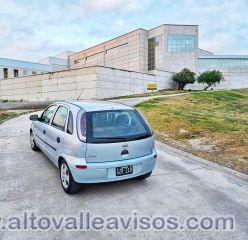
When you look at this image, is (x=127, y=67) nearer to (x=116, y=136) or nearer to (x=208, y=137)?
(x=208, y=137)

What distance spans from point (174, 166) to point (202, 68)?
5218cm

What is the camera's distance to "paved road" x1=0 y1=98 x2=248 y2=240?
366 centimetres

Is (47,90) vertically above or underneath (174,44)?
underneath

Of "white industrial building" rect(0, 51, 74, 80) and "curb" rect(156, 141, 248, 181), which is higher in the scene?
"white industrial building" rect(0, 51, 74, 80)

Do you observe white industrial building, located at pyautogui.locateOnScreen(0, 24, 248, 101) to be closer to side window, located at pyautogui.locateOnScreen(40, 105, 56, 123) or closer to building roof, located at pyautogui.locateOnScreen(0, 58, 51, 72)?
building roof, located at pyautogui.locateOnScreen(0, 58, 51, 72)

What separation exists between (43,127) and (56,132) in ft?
3.56

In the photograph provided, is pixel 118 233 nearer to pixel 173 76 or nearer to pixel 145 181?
pixel 145 181

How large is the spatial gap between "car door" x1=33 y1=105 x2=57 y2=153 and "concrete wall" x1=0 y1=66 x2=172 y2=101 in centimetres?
2377

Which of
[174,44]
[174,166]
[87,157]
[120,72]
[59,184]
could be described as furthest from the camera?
[174,44]

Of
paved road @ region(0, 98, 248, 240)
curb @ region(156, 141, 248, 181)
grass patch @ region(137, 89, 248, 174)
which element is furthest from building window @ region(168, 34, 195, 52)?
paved road @ region(0, 98, 248, 240)

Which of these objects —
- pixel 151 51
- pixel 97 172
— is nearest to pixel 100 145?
pixel 97 172

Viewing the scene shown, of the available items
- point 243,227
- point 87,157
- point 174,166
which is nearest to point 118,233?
point 87,157

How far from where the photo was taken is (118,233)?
3.64 metres

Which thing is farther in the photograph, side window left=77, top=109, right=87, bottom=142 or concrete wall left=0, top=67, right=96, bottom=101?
concrete wall left=0, top=67, right=96, bottom=101
